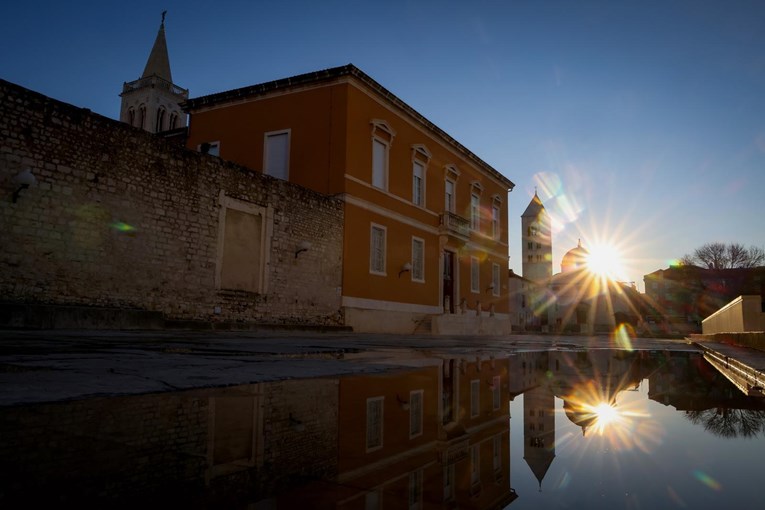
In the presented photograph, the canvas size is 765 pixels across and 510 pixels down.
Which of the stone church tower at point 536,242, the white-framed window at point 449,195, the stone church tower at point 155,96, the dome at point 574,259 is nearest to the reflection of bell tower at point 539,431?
the white-framed window at point 449,195

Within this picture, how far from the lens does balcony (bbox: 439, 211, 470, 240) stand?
914 inches

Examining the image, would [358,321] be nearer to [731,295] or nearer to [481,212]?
[481,212]

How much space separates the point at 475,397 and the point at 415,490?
5.59 feet

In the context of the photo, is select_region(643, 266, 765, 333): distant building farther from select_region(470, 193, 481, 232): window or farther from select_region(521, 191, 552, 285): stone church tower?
select_region(470, 193, 481, 232): window

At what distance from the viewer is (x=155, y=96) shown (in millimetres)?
55938

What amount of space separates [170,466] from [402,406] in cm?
122

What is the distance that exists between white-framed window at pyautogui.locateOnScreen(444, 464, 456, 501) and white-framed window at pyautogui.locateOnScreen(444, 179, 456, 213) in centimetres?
2335

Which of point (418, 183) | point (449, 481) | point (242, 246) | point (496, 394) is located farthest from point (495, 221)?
point (449, 481)

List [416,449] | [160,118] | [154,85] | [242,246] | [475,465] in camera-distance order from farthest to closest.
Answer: [160,118], [154,85], [242,246], [416,449], [475,465]

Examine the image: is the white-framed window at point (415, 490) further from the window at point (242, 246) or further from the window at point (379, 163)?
the window at point (379, 163)

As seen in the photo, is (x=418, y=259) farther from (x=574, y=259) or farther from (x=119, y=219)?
(x=574, y=259)

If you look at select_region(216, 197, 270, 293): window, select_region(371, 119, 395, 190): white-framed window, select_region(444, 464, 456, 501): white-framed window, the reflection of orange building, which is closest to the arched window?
select_region(371, 119, 395, 190): white-framed window

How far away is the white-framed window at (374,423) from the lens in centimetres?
159

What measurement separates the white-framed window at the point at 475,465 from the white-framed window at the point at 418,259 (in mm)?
19811
